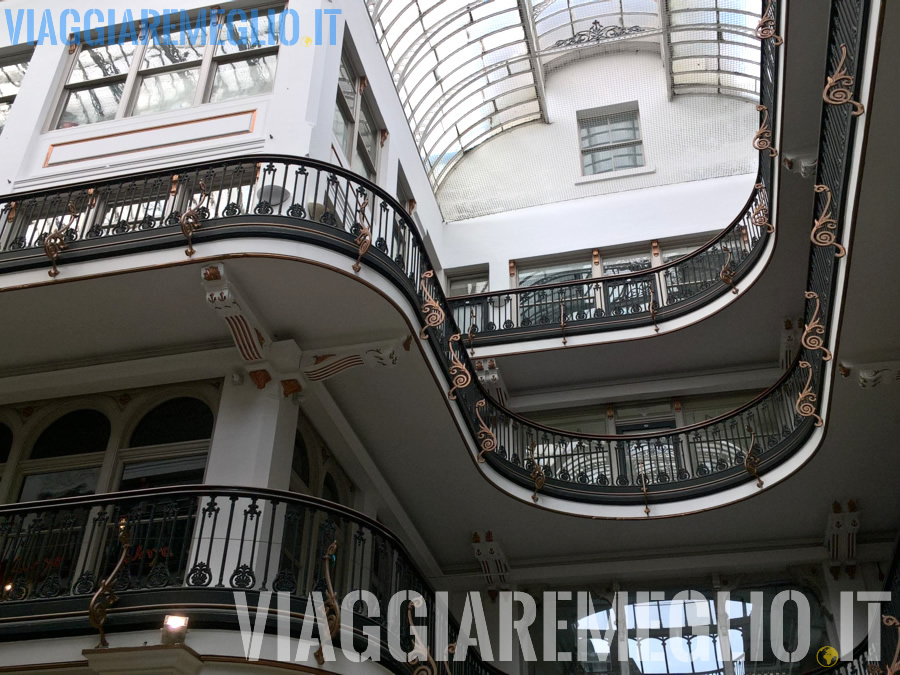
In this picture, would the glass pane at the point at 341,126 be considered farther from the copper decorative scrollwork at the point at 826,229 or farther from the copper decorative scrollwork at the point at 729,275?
the copper decorative scrollwork at the point at 826,229

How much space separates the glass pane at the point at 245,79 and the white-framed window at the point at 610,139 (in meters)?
8.55

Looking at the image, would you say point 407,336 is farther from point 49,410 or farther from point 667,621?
point 667,621

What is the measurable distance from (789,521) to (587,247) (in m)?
6.43

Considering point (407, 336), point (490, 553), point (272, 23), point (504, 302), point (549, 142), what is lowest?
point (490, 553)

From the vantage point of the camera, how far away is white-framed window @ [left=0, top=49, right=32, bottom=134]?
40.9 ft

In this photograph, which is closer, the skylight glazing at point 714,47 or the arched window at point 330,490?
the arched window at point 330,490

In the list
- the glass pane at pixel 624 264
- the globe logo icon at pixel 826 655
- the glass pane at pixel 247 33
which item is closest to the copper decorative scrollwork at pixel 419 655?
the globe logo icon at pixel 826 655

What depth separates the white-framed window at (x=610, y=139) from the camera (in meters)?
17.8

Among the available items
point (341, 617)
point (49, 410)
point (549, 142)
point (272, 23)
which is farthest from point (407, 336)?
point (549, 142)

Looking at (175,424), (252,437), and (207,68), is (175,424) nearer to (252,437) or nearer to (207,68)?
(252,437)

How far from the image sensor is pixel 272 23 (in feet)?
37.5

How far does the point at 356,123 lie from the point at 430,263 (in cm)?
359

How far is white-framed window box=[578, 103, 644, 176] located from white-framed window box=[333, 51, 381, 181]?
241 inches

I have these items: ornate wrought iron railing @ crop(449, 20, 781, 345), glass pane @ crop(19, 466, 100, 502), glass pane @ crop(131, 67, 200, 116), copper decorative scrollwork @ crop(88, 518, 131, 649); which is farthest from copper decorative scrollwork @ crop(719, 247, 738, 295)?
copper decorative scrollwork @ crop(88, 518, 131, 649)
